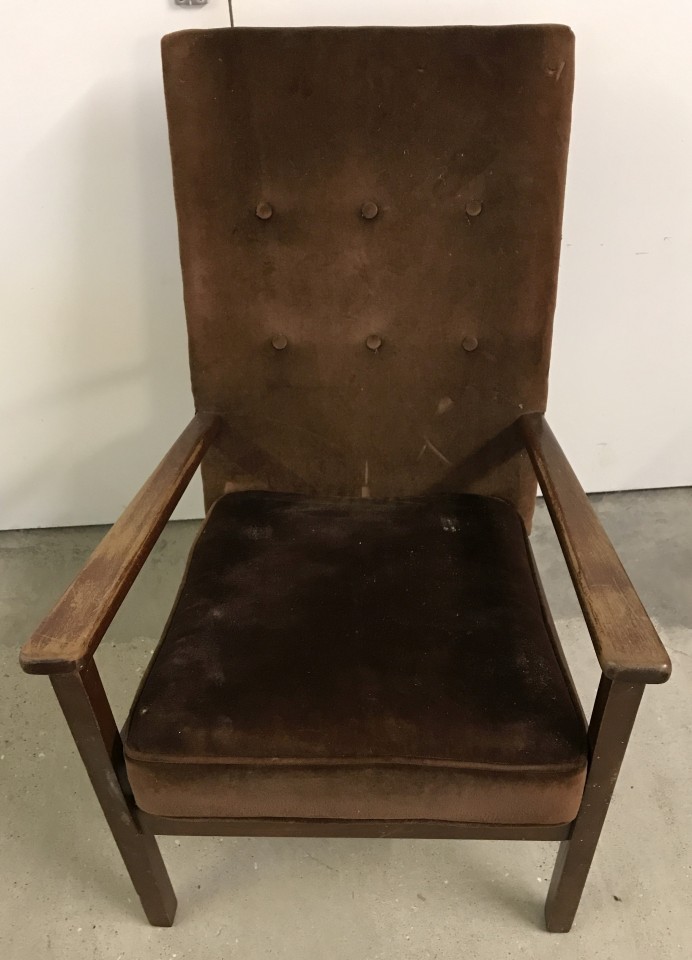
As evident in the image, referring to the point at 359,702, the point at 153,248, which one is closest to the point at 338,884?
the point at 359,702

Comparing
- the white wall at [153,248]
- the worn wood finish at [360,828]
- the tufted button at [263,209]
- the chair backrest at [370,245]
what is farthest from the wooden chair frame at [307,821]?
the white wall at [153,248]

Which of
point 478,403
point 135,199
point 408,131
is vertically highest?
point 408,131

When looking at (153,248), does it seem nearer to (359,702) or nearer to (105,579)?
(105,579)

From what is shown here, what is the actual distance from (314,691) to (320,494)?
41 centimetres

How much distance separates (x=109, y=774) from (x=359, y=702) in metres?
0.28

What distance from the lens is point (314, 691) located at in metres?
0.78

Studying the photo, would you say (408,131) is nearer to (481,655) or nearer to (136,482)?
(481,655)

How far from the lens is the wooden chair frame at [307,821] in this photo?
66cm

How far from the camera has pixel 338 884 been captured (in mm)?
1020

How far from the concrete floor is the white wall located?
562 mm

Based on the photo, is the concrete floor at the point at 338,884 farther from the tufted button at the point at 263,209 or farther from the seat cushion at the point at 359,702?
the tufted button at the point at 263,209

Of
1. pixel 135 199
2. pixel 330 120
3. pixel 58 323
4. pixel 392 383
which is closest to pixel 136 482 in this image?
pixel 58 323

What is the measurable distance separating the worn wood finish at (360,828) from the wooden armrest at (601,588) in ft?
0.89

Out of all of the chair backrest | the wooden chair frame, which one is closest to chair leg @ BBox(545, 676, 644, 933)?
the wooden chair frame
